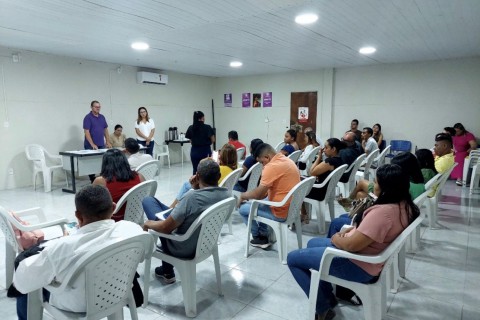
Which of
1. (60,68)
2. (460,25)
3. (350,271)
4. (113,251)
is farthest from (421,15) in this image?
(60,68)

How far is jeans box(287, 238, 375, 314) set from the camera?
5.87 feet

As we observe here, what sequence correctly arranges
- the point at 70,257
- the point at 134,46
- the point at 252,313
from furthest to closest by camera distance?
1. the point at 134,46
2. the point at 252,313
3. the point at 70,257

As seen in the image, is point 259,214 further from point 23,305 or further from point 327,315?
point 23,305

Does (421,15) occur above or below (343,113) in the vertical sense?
above

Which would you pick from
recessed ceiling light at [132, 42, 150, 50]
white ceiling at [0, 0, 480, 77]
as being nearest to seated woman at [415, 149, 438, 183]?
white ceiling at [0, 0, 480, 77]

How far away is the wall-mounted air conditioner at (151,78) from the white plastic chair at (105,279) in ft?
22.3

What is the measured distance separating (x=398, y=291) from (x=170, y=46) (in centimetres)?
473

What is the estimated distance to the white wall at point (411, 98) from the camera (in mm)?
6625

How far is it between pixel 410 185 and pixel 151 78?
6814 mm

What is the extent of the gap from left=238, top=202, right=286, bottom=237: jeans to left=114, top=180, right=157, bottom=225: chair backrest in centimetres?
88

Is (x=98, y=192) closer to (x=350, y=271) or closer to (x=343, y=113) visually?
(x=350, y=271)

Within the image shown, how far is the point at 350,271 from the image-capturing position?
1796 millimetres

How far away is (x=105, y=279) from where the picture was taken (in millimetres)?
1440

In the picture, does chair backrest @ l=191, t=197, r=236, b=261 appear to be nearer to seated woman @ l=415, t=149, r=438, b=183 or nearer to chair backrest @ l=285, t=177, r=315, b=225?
chair backrest @ l=285, t=177, r=315, b=225
